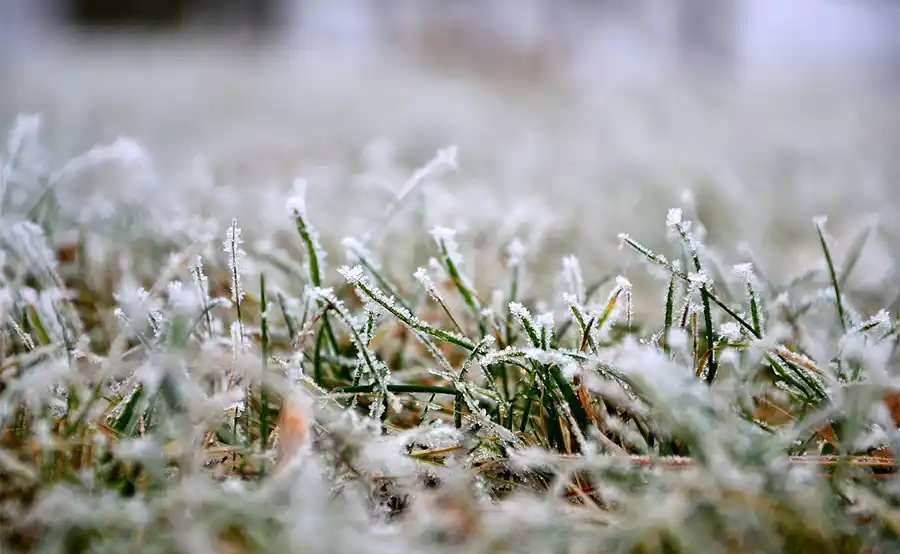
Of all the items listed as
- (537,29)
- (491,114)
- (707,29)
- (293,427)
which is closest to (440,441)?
(293,427)

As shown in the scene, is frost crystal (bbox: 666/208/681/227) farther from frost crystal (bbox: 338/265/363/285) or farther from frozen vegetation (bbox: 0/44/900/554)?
frost crystal (bbox: 338/265/363/285)

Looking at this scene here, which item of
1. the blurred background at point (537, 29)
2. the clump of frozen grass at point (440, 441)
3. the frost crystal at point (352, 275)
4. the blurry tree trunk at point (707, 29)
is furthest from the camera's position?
the blurry tree trunk at point (707, 29)

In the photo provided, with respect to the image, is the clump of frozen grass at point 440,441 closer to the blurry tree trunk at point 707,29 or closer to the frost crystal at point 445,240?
the frost crystal at point 445,240

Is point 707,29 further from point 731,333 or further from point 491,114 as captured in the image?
point 731,333

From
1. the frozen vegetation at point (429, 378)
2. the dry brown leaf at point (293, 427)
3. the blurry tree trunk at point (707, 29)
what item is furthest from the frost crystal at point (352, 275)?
the blurry tree trunk at point (707, 29)

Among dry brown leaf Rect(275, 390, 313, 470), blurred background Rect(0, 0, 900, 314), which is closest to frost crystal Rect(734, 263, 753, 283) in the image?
blurred background Rect(0, 0, 900, 314)

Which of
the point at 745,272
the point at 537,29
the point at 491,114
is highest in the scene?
the point at 537,29
